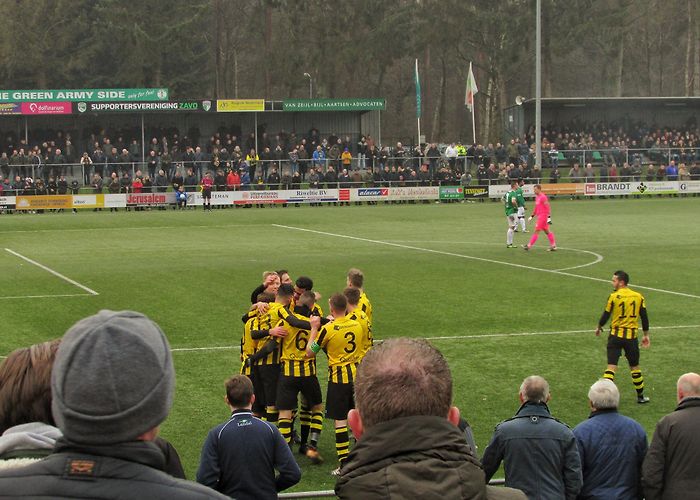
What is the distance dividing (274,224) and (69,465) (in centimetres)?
4328

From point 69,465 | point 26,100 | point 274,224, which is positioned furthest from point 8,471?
A: point 26,100

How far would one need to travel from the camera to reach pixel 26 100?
63.0m

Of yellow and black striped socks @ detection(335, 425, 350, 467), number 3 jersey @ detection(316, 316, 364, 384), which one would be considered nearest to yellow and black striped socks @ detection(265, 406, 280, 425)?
number 3 jersey @ detection(316, 316, 364, 384)

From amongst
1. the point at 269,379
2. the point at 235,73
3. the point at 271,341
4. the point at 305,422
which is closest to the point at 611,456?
the point at 305,422

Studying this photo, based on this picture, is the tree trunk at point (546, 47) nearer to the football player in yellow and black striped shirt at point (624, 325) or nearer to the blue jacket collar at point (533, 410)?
the football player in yellow and black striped shirt at point (624, 325)

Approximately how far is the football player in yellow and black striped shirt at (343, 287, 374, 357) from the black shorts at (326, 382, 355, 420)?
0.44 m

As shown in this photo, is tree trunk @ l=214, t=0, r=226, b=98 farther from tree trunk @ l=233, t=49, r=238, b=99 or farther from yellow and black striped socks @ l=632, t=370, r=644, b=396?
yellow and black striped socks @ l=632, t=370, r=644, b=396

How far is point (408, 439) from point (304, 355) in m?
8.68

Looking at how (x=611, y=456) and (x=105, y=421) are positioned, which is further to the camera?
(x=611, y=456)

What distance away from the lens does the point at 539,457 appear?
7715 millimetres

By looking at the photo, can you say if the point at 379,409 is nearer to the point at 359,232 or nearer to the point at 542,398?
the point at 542,398

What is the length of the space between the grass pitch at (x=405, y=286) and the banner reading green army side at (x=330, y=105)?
59.9 ft

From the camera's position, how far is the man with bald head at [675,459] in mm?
7527

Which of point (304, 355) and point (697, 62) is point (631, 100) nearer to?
point (697, 62)
